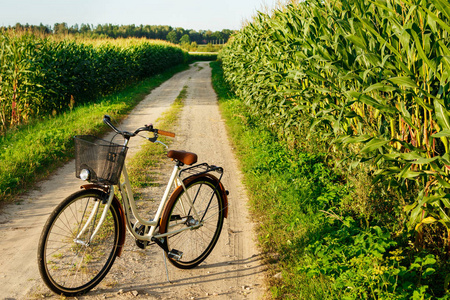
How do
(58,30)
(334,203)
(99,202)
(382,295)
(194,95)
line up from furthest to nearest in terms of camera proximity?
1. (194,95)
2. (58,30)
3. (334,203)
4. (99,202)
5. (382,295)

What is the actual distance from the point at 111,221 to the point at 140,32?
89.6 metres

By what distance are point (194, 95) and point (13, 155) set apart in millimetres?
12470

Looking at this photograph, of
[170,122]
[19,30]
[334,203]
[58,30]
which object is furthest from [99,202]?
[58,30]

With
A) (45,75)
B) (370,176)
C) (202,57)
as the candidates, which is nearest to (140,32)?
(202,57)

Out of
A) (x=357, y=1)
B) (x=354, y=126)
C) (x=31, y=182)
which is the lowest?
(x=31, y=182)

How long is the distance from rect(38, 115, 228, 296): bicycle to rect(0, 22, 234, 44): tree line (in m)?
10.6

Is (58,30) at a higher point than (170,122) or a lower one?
higher

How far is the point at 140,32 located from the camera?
87.6 m

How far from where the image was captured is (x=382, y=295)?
10.7ft

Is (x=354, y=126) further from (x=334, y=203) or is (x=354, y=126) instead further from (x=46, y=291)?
(x=46, y=291)

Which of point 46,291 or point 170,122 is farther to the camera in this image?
point 170,122

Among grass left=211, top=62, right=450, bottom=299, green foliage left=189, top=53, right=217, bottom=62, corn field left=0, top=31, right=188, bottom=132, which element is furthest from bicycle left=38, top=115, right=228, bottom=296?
green foliage left=189, top=53, right=217, bottom=62

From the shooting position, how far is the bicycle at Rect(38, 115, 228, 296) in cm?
330

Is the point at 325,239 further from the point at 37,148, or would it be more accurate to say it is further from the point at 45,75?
the point at 45,75
